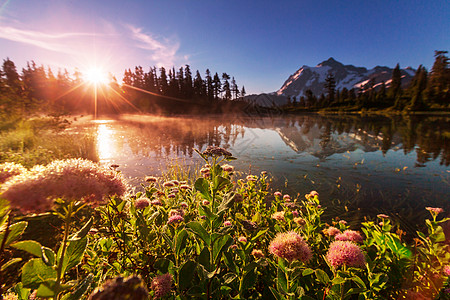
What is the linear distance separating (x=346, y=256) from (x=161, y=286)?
5.67 feet

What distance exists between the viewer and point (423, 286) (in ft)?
6.64

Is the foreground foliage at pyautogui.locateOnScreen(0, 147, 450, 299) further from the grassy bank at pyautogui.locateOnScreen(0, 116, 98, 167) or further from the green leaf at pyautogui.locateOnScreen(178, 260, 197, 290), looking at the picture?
the grassy bank at pyautogui.locateOnScreen(0, 116, 98, 167)

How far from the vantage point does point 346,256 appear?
1677mm

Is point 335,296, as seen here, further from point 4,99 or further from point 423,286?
point 4,99

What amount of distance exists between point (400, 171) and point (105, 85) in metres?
109

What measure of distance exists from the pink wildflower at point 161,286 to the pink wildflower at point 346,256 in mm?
1543

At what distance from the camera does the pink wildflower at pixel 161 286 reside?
1.41 m

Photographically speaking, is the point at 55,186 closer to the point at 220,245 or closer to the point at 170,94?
the point at 220,245

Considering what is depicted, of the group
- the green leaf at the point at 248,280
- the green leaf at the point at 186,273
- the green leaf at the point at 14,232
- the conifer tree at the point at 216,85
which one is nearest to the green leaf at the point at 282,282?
the green leaf at the point at 248,280

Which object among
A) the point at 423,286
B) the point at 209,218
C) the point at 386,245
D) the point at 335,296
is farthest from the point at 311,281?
the point at 209,218

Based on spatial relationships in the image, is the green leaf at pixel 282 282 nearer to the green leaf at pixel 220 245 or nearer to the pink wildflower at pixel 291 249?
the pink wildflower at pixel 291 249

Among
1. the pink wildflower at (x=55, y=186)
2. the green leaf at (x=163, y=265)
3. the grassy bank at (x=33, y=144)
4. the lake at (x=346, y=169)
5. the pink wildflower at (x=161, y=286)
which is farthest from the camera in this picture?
the grassy bank at (x=33, y=144)

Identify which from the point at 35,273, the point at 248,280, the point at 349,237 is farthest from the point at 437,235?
the point at 35,273

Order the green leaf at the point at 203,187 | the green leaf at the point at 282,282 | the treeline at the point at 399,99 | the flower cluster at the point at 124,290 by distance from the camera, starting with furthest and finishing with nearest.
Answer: the treeline at the point at 399,99
the green leaf at the point at 203,187
the green leaf at the point at 282,282
the flower cluster at the point at 124,290
